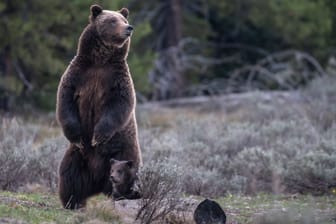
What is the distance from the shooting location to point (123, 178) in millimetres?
7863

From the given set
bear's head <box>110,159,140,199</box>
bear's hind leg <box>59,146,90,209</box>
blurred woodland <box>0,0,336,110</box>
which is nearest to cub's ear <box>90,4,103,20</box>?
bear's hind leg <box>59,146,90,209</box>

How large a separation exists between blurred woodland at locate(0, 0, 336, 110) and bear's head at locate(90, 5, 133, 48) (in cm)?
976

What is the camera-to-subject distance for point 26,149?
1076 centimetres

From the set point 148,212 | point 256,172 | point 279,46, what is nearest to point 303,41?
point 279,46

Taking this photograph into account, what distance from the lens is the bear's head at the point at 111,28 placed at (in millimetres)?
8305

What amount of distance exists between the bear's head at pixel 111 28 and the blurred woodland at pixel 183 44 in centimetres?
976

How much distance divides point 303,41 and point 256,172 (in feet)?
50.2

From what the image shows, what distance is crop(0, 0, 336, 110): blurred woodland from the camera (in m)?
18.6

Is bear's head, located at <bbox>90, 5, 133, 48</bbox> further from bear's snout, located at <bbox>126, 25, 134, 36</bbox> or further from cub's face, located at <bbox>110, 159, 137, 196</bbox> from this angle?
cub's face, located at <bbox>110, 159, 137, 196</bbox>

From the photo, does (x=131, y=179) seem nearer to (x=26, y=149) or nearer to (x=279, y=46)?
(x=26, y=149)

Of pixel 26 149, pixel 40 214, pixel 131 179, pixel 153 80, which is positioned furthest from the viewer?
pixel 153 80

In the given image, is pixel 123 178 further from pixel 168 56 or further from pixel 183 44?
pixel 183 44

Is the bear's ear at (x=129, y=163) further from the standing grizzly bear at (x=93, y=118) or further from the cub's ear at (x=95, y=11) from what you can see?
the cub's ear at (x=95, y=11)

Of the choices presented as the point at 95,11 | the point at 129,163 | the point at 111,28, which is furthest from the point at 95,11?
the point at 129,163
